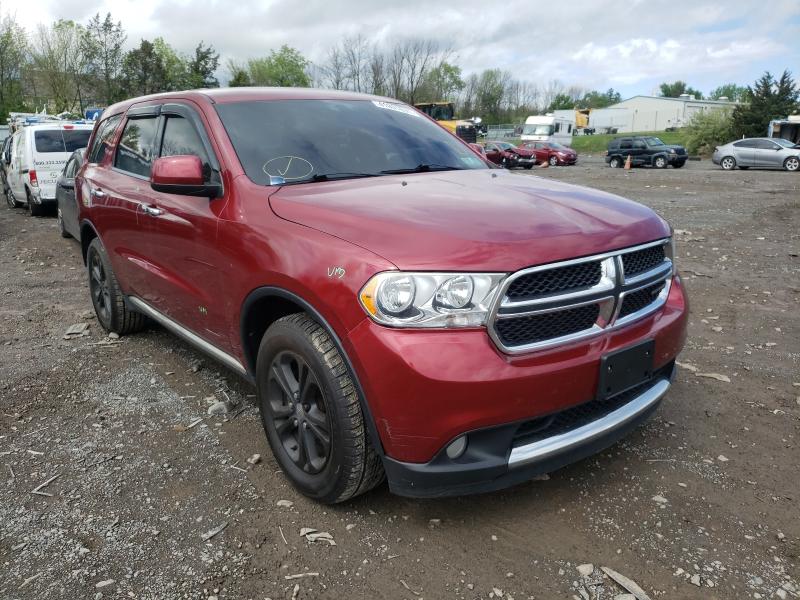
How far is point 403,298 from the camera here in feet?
7.27

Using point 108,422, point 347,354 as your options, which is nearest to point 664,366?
point 347,354

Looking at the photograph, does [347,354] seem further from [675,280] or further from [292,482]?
[675,280]

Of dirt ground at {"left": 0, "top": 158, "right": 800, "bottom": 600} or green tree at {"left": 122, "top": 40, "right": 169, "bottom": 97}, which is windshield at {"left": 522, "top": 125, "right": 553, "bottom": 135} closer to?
green tree at {"left": 122, "top": 40, "right": 169, "bottom": 97}

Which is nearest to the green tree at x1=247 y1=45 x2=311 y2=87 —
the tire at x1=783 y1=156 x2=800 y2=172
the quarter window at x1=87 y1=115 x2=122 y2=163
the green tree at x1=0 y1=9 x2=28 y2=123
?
Result: the green tree at x1=0 y1=9 x2=28 y2=123

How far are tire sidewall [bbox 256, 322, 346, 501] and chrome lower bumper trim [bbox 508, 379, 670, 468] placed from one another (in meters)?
0.68

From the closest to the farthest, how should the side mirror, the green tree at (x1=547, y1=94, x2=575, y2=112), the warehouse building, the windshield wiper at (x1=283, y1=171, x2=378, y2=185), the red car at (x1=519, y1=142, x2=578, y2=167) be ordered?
1. the side mirror
2. the windshield wiper at (x1=283, y1=171, x2=378, y2=185)
3. the red car at (x1=519, y1=142, x2=578, y2=167)
4. the warehouse building
5. the green tree at (x1=547, y1=94, x2=575, y2=112)

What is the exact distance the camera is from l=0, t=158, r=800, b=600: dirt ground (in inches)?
93.3

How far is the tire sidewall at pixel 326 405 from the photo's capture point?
2430 mm

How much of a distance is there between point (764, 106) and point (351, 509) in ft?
163

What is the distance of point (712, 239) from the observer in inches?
371

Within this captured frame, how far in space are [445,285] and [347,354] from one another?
0.45 m

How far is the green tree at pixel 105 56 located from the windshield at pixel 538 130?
107 ft

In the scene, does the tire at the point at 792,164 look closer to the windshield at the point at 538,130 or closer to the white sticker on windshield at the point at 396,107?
the windshield at the point at 538,130

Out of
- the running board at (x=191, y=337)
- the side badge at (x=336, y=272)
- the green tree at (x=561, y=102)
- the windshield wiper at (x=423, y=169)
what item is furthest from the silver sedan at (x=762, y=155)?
the green tree at (x=561, y=102)
